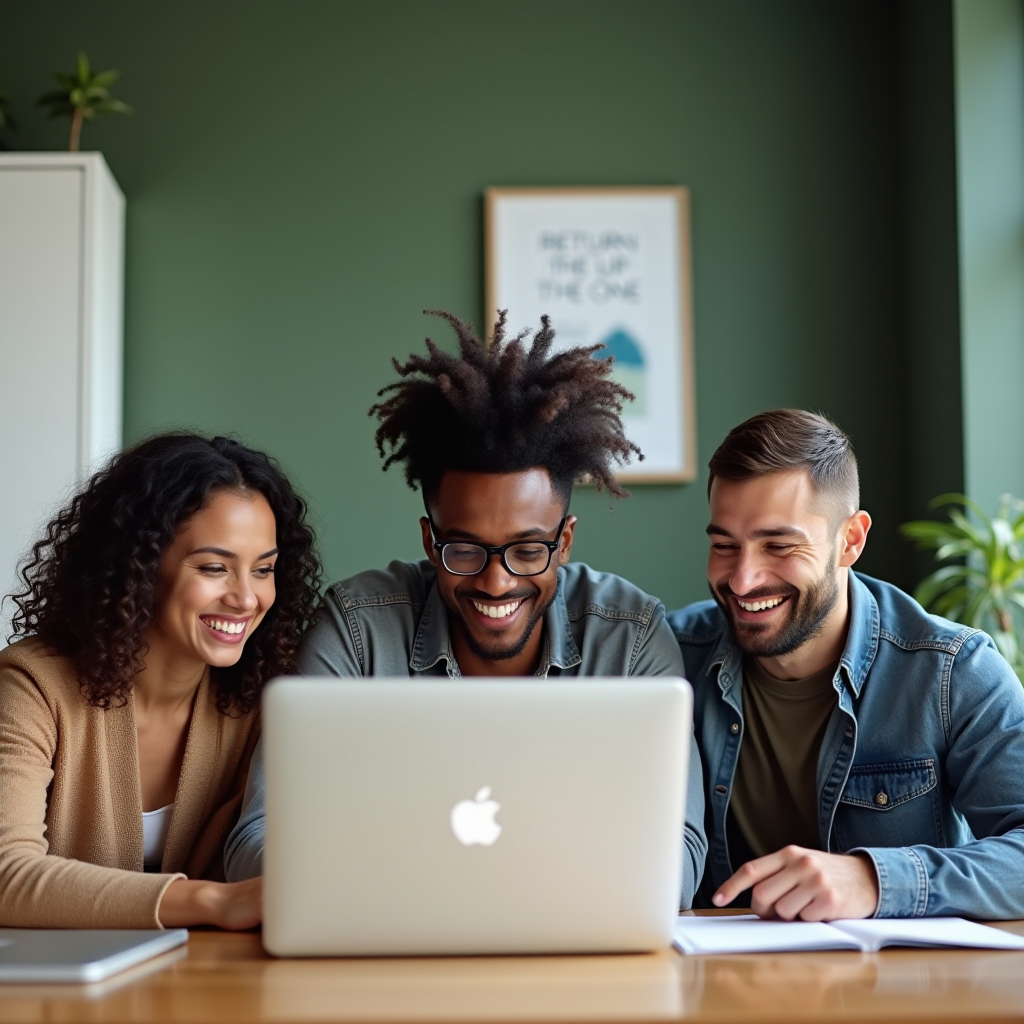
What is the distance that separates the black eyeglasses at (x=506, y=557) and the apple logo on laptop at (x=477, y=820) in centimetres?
74

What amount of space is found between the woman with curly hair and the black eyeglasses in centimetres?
28

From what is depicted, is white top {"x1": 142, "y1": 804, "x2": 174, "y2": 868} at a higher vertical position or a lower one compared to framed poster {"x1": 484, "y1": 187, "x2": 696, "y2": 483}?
lower

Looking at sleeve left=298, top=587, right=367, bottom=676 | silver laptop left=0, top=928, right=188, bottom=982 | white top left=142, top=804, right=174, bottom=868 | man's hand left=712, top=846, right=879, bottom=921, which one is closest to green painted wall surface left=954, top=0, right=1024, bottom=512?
sleeve left=298, top=587, right=367, bottom=676

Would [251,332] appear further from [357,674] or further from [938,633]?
[938,633]

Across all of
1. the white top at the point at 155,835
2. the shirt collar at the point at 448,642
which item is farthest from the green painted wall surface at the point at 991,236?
the white top at the point at 155,835

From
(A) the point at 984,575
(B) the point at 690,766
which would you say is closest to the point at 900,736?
(B) the point at 690,766

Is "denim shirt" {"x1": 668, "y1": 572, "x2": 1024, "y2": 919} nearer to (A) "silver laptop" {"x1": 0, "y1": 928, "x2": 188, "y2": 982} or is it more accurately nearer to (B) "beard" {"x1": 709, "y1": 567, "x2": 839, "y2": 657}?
(B) "beard" {"x1": 709, "y1": 567, "x2": 839, "y2": 657}

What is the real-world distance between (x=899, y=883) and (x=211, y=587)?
1.03 metres

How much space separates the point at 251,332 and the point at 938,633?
2.46m

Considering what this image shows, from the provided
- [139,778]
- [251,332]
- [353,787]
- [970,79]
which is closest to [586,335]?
[251,332]

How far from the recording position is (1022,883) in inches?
58.4

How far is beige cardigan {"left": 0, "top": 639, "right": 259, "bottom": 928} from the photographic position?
1.64m

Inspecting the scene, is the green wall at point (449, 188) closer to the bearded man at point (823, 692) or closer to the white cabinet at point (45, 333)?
the white cabinet at point (45, 333)

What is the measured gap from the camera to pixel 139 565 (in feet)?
5.81
